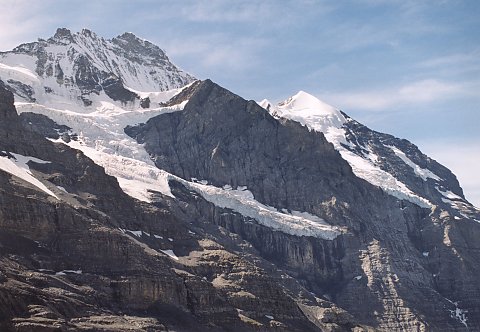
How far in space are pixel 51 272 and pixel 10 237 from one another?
1051cm

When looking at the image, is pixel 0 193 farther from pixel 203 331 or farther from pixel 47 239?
pixel 203 331

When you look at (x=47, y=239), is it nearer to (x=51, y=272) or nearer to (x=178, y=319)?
(x=51, y=272)

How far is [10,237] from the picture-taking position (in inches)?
7421

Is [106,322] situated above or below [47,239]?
below

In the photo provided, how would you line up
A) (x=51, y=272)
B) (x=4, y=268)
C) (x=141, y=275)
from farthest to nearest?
(x=141, y=275) → (x=51, y=272) → (x=4, y=268)

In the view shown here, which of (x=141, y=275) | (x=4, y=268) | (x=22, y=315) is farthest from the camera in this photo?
(x=141, y=275)

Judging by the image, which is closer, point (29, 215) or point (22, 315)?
point (22, 315)

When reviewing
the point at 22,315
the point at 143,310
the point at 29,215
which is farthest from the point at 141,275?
the point at 22,315

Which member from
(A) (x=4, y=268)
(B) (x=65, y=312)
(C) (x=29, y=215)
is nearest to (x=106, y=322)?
(B) (x=65, y=312)

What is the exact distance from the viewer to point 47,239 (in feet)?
643

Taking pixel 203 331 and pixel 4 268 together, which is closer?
pixel 4 268

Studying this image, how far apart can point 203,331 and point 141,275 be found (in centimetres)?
1605

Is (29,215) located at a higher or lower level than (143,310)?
higher

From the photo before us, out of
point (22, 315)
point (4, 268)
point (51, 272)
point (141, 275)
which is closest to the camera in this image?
point (22, 315)
